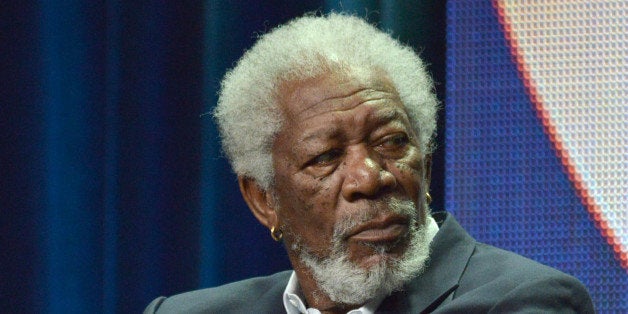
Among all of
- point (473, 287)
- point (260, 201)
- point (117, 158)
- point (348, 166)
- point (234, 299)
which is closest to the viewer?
point (473, 287)

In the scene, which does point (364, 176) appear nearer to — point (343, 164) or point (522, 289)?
point (343, 164)

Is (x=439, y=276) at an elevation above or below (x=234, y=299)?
above

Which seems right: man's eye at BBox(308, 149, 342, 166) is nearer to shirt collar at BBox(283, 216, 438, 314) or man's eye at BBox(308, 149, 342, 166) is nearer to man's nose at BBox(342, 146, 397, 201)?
man's nose at BBox(342, 146, 397, 201)

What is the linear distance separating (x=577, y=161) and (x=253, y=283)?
0.87 metres

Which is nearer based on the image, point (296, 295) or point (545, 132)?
point (296, 295)

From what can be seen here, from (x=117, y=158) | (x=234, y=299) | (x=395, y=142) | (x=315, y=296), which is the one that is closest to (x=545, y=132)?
(x=395, y=142)

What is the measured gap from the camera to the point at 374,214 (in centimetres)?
229

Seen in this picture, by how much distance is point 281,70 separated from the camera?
2498 millimetres

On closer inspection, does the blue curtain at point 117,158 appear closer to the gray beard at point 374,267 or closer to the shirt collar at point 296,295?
the shirt collar at point 296,295

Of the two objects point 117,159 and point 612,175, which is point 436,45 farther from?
point 117,159

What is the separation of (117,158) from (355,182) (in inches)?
47.1

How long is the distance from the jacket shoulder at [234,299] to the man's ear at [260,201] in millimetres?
212

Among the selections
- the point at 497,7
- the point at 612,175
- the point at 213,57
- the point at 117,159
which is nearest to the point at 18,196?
the point at 117,159

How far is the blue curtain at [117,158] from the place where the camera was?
3.26m
